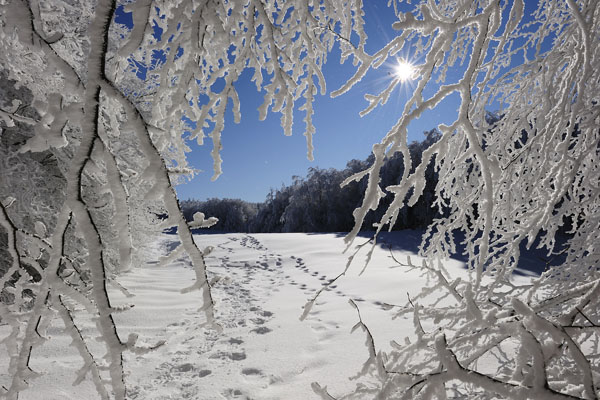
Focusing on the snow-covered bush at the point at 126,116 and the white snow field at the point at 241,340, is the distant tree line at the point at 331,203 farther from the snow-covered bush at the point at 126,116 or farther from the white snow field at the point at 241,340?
the snow-covered bush at the point at 126,116

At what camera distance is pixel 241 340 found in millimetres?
3240

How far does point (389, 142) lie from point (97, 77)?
0.59m

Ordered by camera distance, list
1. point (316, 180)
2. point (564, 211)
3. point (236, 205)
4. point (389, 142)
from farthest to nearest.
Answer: point (236, 205) → point (316, 180) → point (564, 211) → point (389, 142)

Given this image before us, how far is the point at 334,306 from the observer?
4.34 meters

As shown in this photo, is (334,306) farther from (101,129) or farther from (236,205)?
(236,205)

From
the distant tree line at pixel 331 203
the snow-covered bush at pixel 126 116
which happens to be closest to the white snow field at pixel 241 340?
the snow-covered bush at pixel 126 116

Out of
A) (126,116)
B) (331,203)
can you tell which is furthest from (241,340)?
(331,203)

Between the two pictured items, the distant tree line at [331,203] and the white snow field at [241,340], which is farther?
the distant tree line at [331,203]

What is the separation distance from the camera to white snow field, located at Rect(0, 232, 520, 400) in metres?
2.30

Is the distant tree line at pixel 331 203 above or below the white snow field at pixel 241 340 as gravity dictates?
above

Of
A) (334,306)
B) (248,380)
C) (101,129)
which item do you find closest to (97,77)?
(101,129)

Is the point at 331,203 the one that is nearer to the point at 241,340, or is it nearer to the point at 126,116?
the point at 241,340

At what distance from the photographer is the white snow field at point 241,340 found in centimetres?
230

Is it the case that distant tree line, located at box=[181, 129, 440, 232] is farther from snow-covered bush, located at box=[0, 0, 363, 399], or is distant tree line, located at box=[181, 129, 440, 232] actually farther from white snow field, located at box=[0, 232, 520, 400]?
snow-covered bush, located at box=[0, 0, 363, 399]
